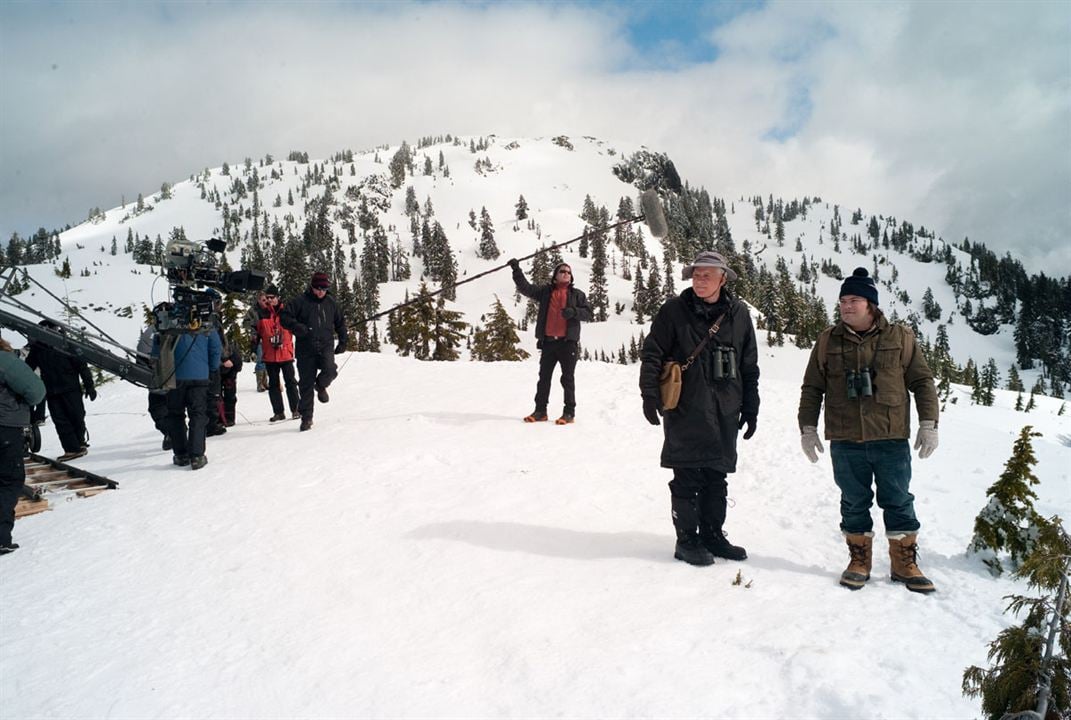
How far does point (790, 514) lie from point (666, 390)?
2598 mm

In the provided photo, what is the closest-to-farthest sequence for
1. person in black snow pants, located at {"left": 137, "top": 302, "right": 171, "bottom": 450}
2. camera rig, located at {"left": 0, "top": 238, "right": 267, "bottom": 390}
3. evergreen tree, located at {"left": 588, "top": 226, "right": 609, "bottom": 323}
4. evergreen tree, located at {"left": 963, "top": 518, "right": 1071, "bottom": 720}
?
1. evergreen tree, located at {"left": 963, "top": 518, "right": 1071, "bottom": 720}
2. camera rig, located at {"left": 0, "top": 238, "right": 267, "bottom": 390}
3. person in black snow pants, located at {"left": 137, "top": 302, "right": 171, "bottom": 450}
4. evergreen tree, located at {"left": 588, "top": 226, "right": 609, "bottom": 323}

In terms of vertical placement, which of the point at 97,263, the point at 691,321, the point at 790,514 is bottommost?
the point at 790,514

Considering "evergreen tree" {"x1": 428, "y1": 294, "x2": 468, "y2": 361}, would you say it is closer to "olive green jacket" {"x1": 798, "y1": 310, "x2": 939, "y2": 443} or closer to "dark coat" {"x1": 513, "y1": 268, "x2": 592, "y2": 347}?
"dark coat" {"x1": 513, "y1": 268, "x2": 592, "y2": 347}

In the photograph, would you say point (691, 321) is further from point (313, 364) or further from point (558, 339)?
point (313, 364)

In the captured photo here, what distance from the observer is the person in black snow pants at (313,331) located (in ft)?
29.4

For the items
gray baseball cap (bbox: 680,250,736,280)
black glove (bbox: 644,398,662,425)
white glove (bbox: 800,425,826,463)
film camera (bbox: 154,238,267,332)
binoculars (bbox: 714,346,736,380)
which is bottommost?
white glove (bbox: 800,425,826,463)

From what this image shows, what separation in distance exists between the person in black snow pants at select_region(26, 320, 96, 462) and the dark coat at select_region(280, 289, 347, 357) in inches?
160

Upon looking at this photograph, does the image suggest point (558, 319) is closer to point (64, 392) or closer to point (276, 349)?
point (276, 349)

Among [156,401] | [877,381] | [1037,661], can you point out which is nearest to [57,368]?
[156,401]

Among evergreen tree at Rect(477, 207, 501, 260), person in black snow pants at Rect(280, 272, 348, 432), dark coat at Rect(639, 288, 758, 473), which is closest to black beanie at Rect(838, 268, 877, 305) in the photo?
dark coat at Rect(639, 288, 758, 473)

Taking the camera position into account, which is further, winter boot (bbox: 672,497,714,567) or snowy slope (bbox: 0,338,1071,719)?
winter boot (bbox: 672,497,714,567)

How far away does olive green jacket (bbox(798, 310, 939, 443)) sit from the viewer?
418cm

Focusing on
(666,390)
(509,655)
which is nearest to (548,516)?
(666,390)

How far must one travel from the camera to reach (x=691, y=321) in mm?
4598
